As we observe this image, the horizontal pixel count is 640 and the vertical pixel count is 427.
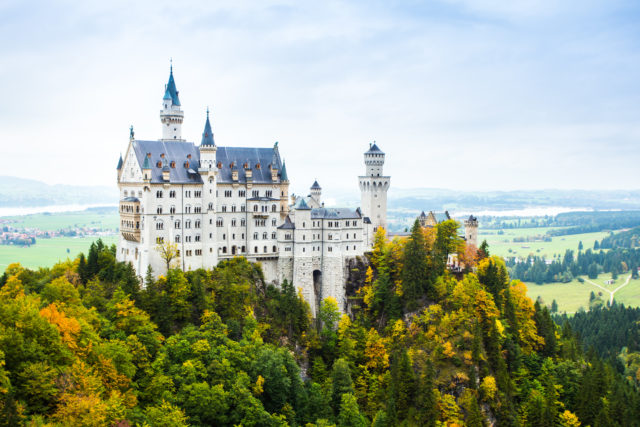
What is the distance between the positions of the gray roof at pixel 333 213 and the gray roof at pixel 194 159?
28.5ft

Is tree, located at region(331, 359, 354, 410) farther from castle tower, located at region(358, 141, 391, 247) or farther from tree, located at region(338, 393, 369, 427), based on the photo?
castle tower, located at region(358, 141, 391, 247)

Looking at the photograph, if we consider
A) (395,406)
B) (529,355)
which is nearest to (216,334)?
(395,406)

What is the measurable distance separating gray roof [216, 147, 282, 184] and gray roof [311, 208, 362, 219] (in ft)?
28.5

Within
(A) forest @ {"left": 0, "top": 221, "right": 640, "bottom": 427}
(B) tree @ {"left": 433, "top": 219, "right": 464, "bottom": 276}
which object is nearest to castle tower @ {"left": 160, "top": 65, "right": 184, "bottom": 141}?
(A) forest @ {"left": 0, "top": 221, "right": 640, "bottom": 427}

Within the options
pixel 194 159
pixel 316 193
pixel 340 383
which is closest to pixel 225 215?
pixel 194 159

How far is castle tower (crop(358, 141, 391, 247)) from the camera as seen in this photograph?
112m

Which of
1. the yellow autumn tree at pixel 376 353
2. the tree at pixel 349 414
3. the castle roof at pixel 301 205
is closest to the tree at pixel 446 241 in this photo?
the yellow autumn tree at pixel 376 353

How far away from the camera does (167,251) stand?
89.8 m

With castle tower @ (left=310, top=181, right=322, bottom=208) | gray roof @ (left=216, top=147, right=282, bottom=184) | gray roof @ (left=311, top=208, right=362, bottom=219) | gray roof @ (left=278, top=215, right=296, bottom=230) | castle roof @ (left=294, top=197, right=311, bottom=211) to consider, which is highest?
gray roof @ (left=216, top=147, right=282, bottom=184)

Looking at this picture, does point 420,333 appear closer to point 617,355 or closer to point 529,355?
point 529,355

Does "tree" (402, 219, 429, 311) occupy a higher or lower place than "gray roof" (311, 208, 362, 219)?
lower

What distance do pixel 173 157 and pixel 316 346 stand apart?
33583 millimetres

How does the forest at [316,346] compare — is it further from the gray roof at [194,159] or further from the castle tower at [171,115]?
the castle tower at [171,115]

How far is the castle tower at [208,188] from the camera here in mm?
94438
